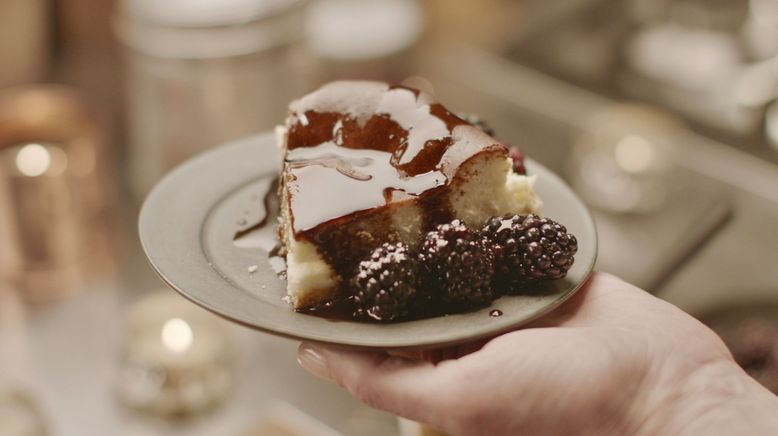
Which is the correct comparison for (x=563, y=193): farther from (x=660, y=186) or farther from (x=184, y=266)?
(x=660, y=186)

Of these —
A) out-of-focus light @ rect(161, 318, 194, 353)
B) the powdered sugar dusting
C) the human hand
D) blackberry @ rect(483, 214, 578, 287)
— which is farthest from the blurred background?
the powdered sugar dusting

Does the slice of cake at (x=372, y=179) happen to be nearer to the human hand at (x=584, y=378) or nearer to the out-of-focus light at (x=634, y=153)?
the human hand at (x=584, y=378)

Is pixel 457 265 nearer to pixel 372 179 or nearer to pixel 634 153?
pixel 372 179

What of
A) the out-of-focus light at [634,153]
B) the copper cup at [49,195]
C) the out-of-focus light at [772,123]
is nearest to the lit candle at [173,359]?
the copper cup at [49,195]

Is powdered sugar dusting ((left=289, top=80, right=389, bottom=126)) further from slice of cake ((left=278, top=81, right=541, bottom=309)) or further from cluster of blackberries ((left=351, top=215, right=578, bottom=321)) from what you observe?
cluster of blackberries ((left=351, top=215, right=578, bottom=321))

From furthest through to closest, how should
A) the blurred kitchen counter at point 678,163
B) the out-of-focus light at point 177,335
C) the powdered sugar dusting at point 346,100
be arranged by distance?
the blurred kitchen counter at point 678,163 → the out-of-focus light at point 177,335 → the powdered sugar dusting at point 346,100

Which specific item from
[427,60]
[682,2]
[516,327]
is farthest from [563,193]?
[682,2]
